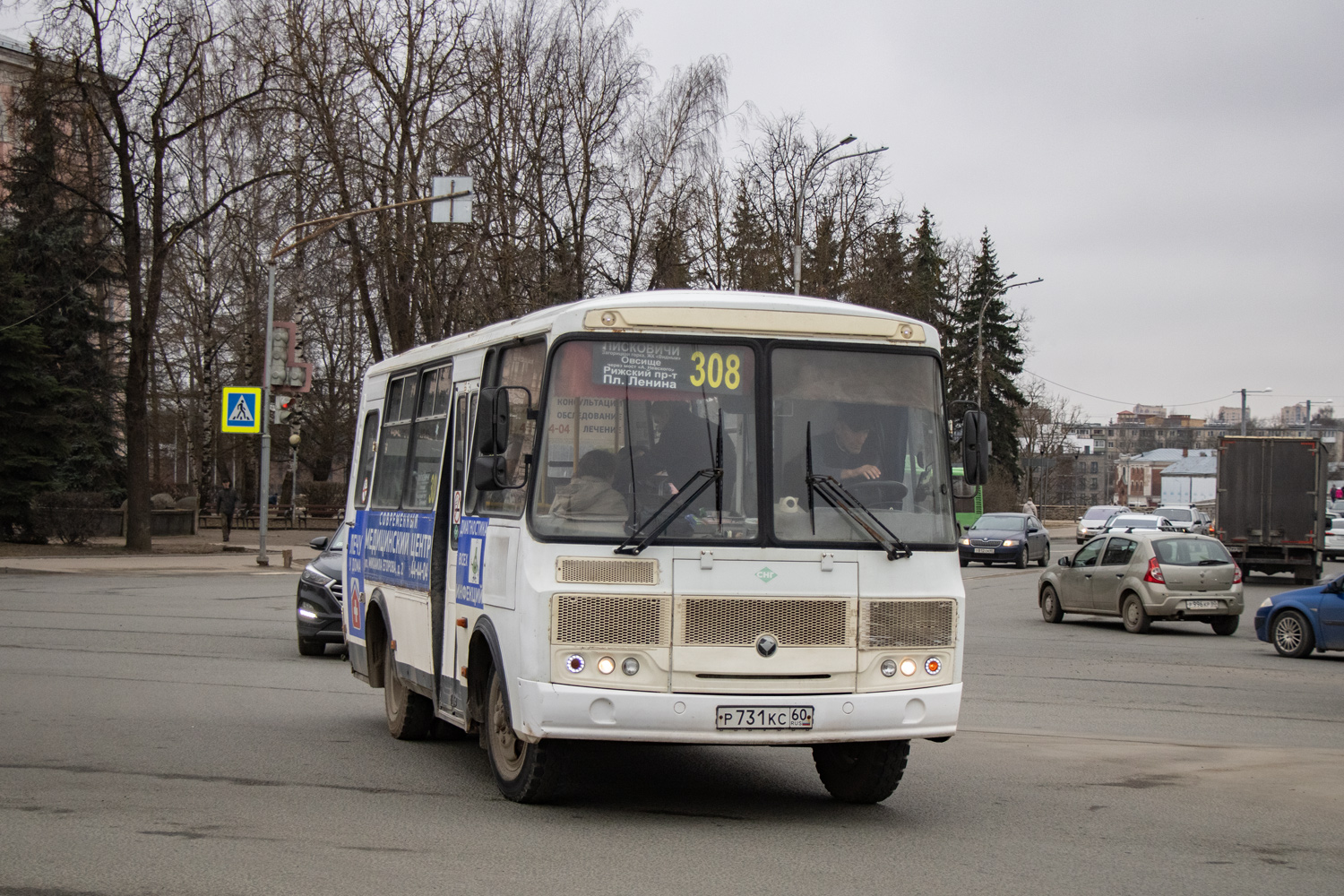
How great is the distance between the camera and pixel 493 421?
7574 mm

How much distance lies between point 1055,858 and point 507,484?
3.27 metres

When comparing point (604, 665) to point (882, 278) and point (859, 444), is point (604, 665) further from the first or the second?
point (882, 278)

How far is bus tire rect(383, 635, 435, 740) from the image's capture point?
10469 mm

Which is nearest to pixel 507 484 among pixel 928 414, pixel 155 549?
pixel 928 414

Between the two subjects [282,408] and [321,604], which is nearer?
[321,604]

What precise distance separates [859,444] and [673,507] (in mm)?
1083

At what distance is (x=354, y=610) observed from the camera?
1149 cm

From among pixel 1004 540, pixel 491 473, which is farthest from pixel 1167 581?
pixel 1004 540

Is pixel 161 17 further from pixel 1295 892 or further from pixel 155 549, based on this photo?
pixel 1295 892

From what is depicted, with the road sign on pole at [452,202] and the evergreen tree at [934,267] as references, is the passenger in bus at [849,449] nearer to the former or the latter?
the road sign on pole at [452,202]

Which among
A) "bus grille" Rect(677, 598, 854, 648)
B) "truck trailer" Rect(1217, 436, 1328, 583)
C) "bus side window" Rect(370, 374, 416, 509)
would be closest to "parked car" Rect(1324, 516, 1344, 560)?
"truck trailer" Rect(1217, 436, 1328, 583)

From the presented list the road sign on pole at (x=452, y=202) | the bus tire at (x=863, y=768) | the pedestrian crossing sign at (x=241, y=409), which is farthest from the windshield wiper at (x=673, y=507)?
the pedestrian crossing sign at (x=241, y=409)

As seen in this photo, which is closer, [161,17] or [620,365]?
[620,365]

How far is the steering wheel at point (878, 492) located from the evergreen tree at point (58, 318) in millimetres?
34191
